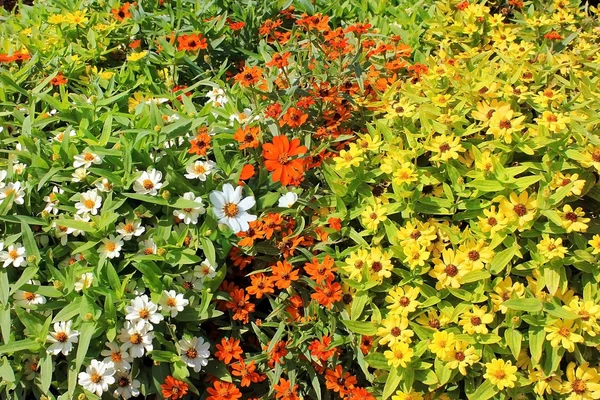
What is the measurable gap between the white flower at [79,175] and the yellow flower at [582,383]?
185cm

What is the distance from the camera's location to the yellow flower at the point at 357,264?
2127 mm

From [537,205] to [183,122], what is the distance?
1351 millimetres

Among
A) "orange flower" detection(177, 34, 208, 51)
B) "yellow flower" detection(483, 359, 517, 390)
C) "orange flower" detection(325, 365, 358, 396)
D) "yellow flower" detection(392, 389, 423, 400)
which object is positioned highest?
"orange flower" detection(177, 34, 208, 51)

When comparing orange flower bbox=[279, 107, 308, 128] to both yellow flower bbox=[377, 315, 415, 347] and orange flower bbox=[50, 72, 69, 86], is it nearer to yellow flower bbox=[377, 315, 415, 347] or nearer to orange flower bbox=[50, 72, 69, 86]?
yellow flower bbox=[377, 315, 415, 347]

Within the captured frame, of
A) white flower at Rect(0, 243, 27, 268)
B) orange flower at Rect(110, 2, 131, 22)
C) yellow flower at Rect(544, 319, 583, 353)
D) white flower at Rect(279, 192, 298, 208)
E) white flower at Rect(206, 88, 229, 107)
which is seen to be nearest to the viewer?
yellow flower at Rect(544, 319, 583, 353)

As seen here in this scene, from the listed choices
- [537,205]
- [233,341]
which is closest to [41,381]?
[233,341]

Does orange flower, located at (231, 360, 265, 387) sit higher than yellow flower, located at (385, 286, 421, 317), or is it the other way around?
yellow flower, located at (385, 286, 421, 317)

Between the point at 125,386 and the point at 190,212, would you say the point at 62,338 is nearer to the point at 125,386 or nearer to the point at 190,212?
the point at 125,386

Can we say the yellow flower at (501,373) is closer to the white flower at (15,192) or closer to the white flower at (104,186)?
the white flower at (104,186)

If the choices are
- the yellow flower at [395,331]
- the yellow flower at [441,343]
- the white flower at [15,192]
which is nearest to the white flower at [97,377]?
the white flower at [15,192]

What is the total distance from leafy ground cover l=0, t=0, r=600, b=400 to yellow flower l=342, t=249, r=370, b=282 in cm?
1

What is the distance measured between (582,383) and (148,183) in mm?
1630

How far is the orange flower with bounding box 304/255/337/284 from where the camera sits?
2.12 meters

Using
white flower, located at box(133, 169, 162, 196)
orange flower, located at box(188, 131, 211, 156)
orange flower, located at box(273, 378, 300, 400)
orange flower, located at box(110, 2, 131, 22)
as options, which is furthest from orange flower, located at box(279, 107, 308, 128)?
orange flower, located at box(110, 2, 131, 22)
